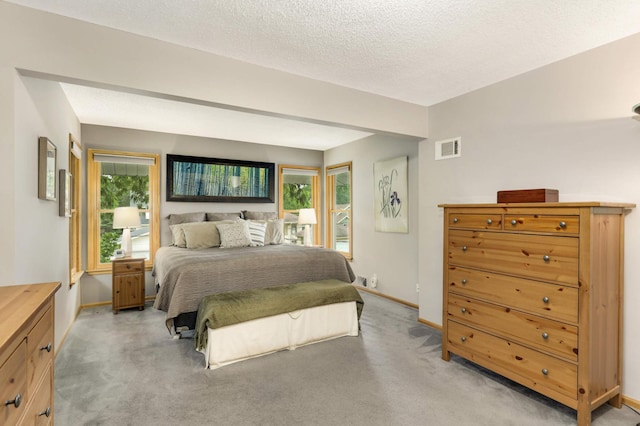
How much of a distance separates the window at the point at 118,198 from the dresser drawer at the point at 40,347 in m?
3.61

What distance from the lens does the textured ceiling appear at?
193 centimetres

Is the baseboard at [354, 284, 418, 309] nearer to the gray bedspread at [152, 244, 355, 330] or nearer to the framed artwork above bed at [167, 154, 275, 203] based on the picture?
the gray bedspread at [152, 244, 355, 330]

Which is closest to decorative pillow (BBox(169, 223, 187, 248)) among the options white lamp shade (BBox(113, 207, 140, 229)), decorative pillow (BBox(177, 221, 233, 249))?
decorative pillow (BBox(177, 221, 233, 249))

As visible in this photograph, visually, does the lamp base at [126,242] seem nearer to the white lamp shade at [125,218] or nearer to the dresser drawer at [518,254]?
the white lamp shade at [125,218]

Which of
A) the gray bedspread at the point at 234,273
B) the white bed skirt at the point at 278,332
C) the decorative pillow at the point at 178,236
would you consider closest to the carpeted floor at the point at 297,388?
the white bed skirt at the point at 278,332

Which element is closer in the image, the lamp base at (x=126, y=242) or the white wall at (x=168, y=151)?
the lamp base at (x=126, y=242)

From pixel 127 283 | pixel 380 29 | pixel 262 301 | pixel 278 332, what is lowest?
pixel 278 332

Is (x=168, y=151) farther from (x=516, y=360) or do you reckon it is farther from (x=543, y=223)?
(x=516, y=360)

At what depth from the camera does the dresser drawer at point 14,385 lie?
0.86 meters

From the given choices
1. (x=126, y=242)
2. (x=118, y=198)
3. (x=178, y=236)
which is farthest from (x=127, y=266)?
(x=118, y=198)

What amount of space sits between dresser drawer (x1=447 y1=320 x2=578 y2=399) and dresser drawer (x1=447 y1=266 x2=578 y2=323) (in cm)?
27

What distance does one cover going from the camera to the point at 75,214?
4.07 metres

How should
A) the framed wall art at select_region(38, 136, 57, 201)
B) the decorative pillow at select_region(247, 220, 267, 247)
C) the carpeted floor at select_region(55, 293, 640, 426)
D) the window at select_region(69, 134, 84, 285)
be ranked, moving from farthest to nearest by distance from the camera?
the decorative pillow at select_region(247, 220, 267, 247) → the window at select_region(69, 134, 84, 285) → the framed wall art at select_region(38, 136, 57, 201) → the carpeted floor at select_region(55, 293, 640, 426)

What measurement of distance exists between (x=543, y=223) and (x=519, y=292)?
1.64 ft
